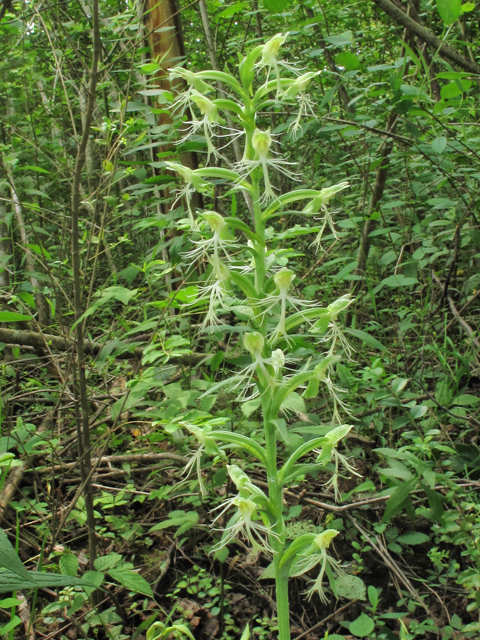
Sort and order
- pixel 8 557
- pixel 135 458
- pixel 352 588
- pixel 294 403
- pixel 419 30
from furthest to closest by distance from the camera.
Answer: pixel 419 30, pixel 135 458, pixel 352 588, pixel 294 403, pixel 8 557

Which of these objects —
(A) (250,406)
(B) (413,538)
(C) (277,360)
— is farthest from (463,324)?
(C) (277,360)

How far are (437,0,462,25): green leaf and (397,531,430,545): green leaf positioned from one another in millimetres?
2518

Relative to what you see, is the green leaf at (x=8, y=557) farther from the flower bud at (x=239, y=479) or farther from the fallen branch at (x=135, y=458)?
the fallen branch at (x=135, y=458)

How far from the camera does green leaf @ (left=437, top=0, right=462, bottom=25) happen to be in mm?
2508

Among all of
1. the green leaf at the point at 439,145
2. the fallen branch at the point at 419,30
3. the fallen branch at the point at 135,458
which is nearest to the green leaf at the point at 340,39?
the fallen branch at the point at 419,30

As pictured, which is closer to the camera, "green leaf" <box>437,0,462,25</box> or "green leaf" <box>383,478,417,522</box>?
"green leaf" <box>383,478,417,522</box>

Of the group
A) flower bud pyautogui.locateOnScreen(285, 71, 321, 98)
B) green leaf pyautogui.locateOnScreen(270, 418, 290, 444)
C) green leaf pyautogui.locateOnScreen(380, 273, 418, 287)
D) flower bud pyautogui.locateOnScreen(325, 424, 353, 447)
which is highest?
flower bud pyautogui.locateOnScreen(285, 71, 321, 98)

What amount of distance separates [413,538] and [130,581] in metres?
1.31

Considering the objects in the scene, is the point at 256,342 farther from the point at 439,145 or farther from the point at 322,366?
the point at 439,145

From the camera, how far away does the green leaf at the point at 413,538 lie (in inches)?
92.7

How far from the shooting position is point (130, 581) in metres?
1.91

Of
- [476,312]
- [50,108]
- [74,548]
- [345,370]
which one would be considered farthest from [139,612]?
[50,108]

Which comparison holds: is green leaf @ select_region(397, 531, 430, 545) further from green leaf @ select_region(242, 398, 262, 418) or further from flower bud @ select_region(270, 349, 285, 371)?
flower bud @ select_region(270, 349, 285, 371)

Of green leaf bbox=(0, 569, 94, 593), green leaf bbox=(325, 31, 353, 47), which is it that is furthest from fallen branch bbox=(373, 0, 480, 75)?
green leaf bbox=(0, 569, 94, 593)
